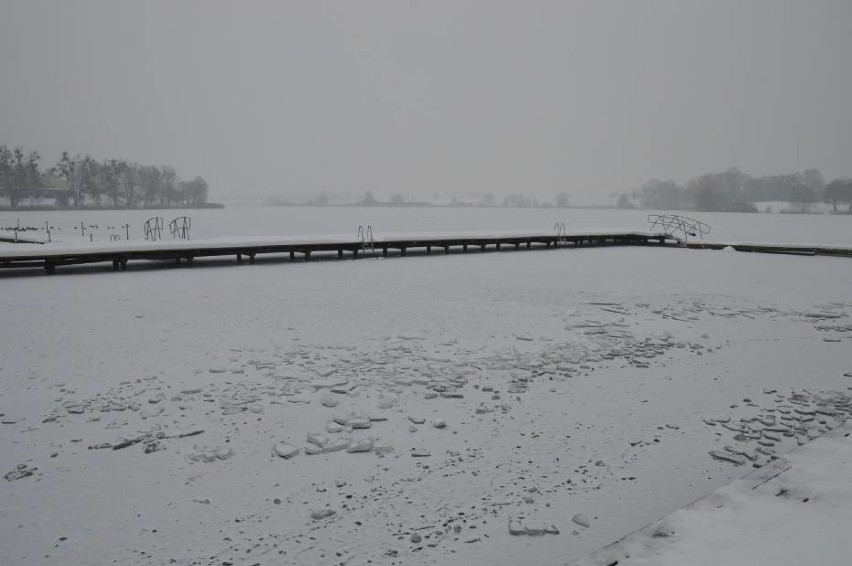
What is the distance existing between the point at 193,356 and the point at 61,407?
1982 mm

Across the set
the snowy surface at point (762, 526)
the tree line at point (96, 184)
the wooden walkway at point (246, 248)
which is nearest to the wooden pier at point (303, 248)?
the wooden walkway at point (246, 248)

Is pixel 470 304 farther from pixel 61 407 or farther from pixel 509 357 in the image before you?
pixel 61 407

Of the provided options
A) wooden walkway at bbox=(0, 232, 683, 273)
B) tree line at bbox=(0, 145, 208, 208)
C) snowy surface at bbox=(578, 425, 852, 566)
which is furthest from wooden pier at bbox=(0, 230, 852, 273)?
tree line at bbox=(0, 145, 208, 208)

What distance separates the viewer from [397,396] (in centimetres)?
623

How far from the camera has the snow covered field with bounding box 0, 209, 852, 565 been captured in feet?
12.3

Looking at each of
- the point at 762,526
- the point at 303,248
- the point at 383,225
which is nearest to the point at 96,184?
the point at 383,225

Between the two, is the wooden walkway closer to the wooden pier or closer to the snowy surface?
the wooden pier

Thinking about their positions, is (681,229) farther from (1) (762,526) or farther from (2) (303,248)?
(1) (762,526)

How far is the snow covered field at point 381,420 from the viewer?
376 cm

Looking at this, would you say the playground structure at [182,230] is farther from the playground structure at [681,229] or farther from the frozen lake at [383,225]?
the playground structure at [681,229]

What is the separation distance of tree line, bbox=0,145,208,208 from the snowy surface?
100 meters

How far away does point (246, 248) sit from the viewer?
18.6 metres

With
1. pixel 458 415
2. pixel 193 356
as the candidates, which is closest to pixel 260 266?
pixel 193 356

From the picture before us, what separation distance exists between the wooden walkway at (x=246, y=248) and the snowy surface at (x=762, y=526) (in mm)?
16932
